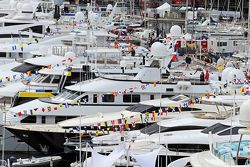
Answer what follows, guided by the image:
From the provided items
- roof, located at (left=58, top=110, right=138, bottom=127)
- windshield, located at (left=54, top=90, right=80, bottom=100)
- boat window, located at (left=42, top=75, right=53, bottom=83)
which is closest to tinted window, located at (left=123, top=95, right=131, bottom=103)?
roof, located at (left=58, top=110, right=138, bottom=127)

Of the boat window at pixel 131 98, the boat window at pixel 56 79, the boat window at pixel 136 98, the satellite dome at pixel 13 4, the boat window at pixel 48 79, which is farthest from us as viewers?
the satellite dome at pixel 13 4

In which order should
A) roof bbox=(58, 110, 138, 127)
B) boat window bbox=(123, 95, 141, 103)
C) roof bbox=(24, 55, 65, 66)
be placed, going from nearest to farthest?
1. roof bbox=(58, 110, 138, 127)
2. boat window bbox=(123, 95, 141, 103)
3. roof bbox=(24, 55, 65, 66)

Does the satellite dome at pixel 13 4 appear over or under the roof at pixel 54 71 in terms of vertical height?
over

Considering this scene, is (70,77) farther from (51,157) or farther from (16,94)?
(51,157)

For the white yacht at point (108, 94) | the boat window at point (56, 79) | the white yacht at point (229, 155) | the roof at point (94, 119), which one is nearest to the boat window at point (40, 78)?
the boat window at point (56, 79)

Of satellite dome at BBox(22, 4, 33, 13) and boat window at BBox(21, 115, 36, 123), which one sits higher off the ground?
satellite dome at BBox(22, 4, 33, 13)

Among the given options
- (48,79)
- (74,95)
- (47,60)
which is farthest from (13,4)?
(74,95)

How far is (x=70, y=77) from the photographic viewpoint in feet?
119

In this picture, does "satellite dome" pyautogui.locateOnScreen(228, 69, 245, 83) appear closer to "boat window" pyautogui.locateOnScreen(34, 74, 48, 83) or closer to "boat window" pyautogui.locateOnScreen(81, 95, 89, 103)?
"boat window" pyautogui.locateOnScreen(81, 95, 89, 103)

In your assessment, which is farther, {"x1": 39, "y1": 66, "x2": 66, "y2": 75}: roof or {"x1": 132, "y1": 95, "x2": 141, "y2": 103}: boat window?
{"x1": 39, "y1": 66, "x2": 66, "y2": 75}: roof

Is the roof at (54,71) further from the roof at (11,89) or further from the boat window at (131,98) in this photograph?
the boat window at (131,98)

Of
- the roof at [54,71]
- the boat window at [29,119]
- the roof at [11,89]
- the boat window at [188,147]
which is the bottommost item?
the boat window at [29,119]

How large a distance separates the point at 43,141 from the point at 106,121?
2.48 m

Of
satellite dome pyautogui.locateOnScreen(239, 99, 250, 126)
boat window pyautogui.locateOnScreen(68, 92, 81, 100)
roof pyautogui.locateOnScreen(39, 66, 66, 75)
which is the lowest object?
boat window pyautogui.locateOnScreen(68, 92, 81, 100)
